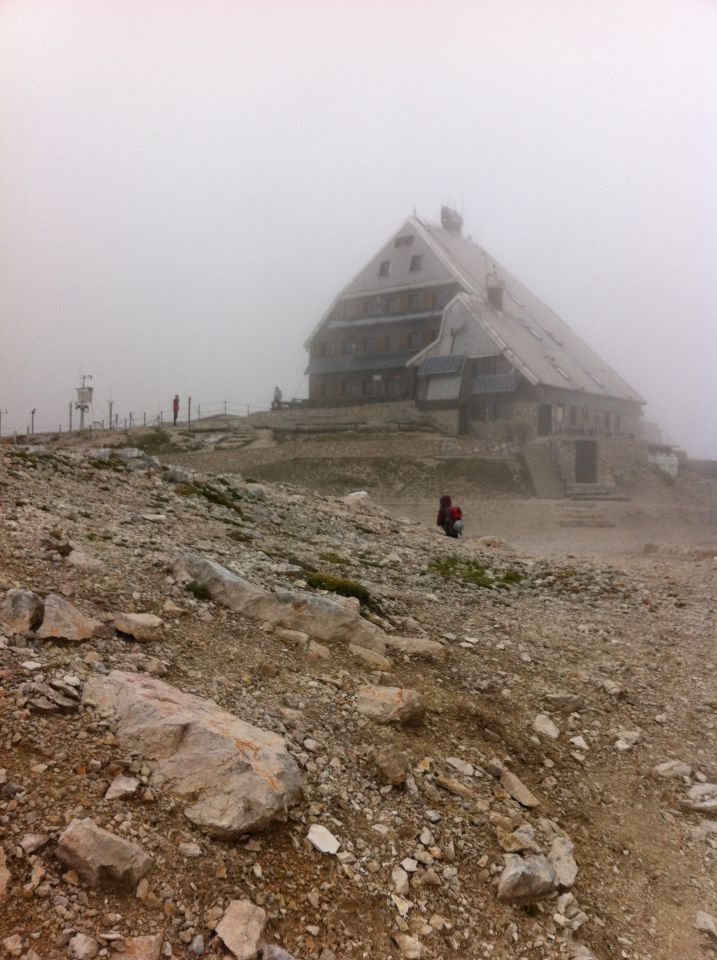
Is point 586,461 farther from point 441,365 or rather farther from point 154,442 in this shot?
point 154,442

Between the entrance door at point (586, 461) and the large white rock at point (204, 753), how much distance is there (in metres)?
37.5

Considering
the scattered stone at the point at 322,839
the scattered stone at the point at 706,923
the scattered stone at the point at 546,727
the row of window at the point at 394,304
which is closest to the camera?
the scattered stone at the point at 322,839

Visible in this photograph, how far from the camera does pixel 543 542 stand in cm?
2567

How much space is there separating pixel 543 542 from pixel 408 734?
801 inches

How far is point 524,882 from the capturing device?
4809mm

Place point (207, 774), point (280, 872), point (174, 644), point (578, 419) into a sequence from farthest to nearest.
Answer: point (578, 419) → point (174, 644) → point (207, 774) → point (280, 872)

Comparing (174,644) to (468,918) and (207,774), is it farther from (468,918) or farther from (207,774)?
(468,918)

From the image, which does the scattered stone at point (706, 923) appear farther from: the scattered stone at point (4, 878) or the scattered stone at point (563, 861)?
the scattered stone at point (4, 878)

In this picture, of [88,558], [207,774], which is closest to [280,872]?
[207,774]

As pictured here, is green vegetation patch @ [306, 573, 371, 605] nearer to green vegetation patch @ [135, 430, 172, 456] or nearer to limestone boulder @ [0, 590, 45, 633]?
limestone boulder @ [0, 590, 45, 633]

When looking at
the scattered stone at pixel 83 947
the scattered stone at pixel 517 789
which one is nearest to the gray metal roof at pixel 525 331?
the scattered stone at pixel 517 789

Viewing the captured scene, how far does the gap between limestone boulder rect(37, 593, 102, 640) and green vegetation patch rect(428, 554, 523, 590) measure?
8.13 m

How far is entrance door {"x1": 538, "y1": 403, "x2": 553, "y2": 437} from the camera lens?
4827cm

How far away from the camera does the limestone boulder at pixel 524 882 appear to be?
4.77 m
